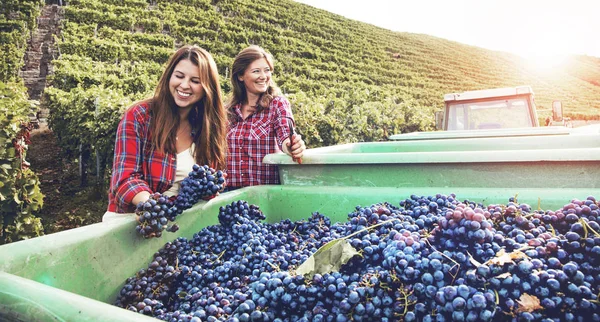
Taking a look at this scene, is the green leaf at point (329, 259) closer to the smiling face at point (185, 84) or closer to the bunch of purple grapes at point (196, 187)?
the bunch of purple grapes at point (196, 187)

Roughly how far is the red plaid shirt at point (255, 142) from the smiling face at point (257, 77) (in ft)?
0.48

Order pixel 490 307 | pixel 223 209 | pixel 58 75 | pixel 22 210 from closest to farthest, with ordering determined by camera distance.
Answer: pixel 490 307 < pixel 223 209 < pixel 22 210 < pixel 58 75

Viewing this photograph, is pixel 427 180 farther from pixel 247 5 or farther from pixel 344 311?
pixel 247 5

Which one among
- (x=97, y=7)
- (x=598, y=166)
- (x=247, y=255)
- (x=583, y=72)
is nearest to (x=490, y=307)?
(x=247, y=255)

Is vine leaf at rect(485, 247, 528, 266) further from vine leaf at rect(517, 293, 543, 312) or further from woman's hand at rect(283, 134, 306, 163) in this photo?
woman's hand at rect(283, 134, 306, 163)

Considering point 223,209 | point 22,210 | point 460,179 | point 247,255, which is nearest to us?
point 247,255

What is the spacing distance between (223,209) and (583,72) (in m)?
66.7

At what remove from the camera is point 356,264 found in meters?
0.92

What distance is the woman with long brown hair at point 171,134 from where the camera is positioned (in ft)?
5.31

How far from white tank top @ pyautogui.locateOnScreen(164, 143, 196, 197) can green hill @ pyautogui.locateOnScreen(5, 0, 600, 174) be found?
184 inches

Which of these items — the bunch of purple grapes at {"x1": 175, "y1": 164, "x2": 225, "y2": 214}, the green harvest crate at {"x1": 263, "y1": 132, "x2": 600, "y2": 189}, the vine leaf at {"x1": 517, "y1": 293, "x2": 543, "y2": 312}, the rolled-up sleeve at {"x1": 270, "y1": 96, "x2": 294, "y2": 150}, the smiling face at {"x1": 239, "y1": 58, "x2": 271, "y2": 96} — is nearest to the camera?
the vine leaf at {"x1": 517, "y1": 293, "x2": 543, "y2": 312}

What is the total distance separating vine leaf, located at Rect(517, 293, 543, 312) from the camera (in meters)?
0.67

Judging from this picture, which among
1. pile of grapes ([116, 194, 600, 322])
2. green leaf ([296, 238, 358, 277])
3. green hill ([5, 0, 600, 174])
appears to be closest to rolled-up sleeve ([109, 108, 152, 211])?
pile of grapes ([116, 194, 600, 322])

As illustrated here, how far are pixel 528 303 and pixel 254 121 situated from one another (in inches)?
82.4
